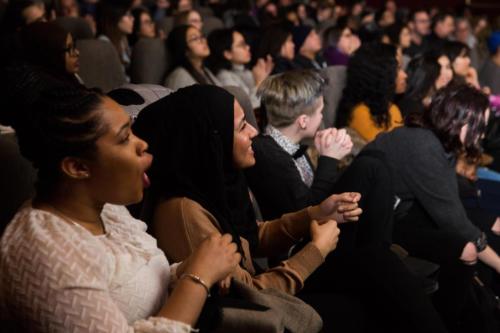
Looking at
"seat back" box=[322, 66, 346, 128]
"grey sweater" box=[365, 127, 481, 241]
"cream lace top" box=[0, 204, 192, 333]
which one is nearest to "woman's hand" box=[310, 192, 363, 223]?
"grey sweater" box=[365, 127, 481, 241]

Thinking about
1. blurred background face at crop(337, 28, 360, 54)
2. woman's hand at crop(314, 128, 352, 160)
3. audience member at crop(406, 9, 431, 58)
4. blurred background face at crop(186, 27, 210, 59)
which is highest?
woman's hand at crop(314, 128, 352, 160)

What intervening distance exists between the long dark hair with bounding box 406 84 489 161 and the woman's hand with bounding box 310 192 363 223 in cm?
63

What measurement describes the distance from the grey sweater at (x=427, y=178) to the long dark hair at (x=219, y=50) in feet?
5.90

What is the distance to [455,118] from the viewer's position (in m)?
2.03

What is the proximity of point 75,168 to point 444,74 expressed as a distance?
7.50 feet

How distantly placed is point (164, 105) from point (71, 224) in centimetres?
38

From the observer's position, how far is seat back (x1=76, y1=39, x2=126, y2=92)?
9.63 feet

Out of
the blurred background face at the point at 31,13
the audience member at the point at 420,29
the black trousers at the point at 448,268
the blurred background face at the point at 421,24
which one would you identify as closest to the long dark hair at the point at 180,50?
the blurred background face at the point at 31,13

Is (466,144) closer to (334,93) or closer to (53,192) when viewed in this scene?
(334,93)

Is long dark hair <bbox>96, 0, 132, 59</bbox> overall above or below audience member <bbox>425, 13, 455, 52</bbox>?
above

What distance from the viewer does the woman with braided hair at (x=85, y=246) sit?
910 mm

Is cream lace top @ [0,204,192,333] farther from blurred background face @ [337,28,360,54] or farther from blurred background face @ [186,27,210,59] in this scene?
blurred background face @ [337,28,360,54]

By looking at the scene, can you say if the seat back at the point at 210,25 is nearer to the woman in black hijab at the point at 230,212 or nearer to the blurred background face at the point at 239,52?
the blurred background face at the point at 239,52

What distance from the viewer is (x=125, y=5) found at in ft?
15.7
